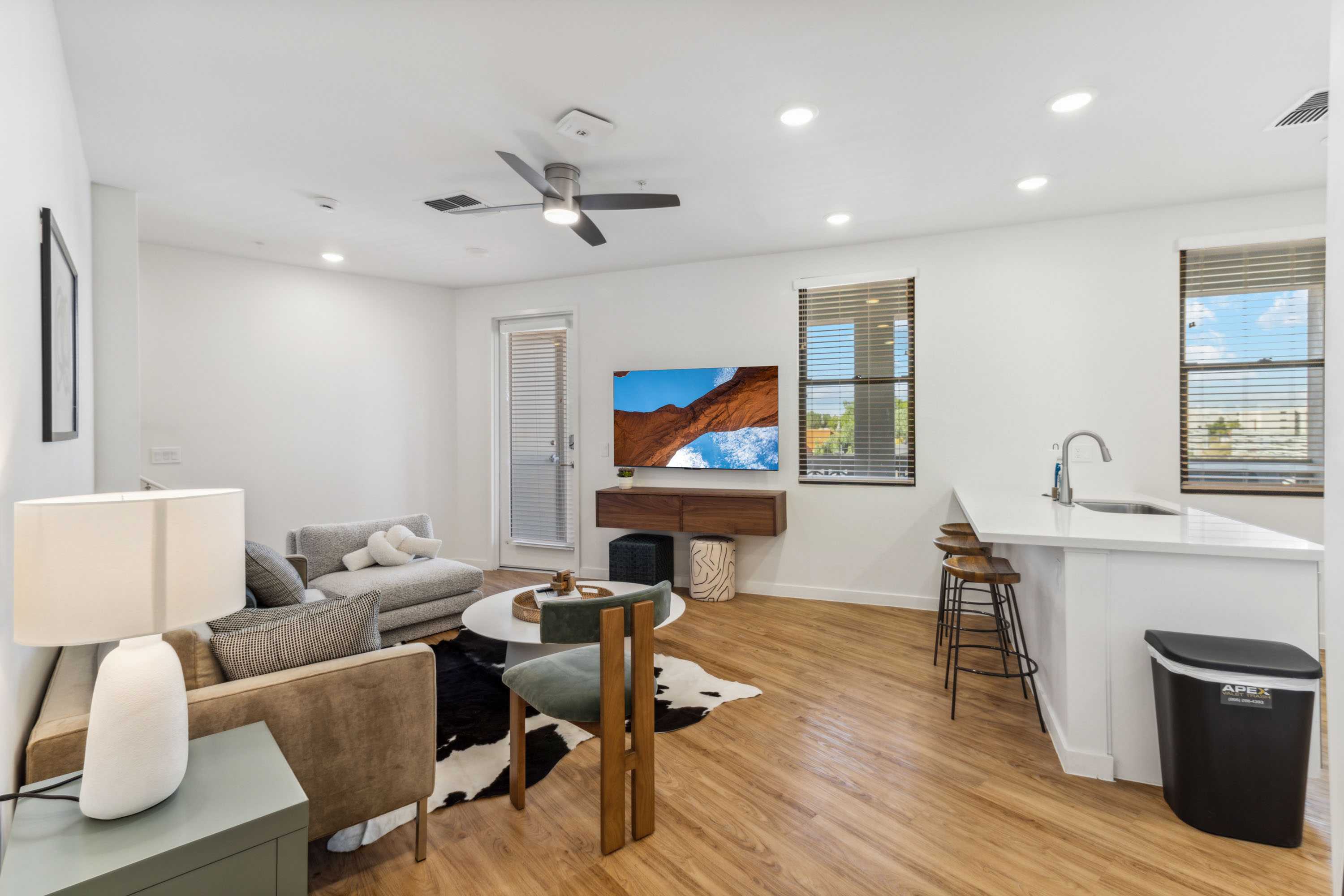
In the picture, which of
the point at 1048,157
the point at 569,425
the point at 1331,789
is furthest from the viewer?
the point at 569,425

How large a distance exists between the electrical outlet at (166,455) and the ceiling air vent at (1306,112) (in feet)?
21.1

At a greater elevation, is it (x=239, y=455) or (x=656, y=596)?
(x=239, y=455)

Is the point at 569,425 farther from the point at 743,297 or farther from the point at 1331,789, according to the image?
the point at 1331,789

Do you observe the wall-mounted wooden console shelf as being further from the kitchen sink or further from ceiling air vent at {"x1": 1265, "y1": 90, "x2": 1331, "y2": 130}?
ceiling air vent at {"x1": 1265, "y1": 90, "x2": 1331, "y2": 130}

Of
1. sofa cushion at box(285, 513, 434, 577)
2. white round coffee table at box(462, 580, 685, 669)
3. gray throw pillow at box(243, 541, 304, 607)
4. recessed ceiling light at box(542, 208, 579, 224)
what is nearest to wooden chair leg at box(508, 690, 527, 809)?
white round coffee table at box(462, 580, 685, 669)

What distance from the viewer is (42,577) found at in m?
1.02

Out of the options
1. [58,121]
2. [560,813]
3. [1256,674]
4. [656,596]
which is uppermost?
[58,121]

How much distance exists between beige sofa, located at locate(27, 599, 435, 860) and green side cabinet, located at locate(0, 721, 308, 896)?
27 centimetres

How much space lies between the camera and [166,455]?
4.49m

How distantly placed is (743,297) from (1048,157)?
228 cm

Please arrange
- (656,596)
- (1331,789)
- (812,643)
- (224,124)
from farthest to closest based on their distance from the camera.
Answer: (812,643)
(224,124)
(656,596)
(1331,789)

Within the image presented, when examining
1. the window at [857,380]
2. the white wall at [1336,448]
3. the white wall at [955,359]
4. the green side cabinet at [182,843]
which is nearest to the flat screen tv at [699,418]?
the white wall at [955,359]

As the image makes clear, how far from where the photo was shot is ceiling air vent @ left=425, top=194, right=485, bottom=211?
3.68 metres

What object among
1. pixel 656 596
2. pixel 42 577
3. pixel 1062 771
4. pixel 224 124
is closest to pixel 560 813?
pixel 656 596
